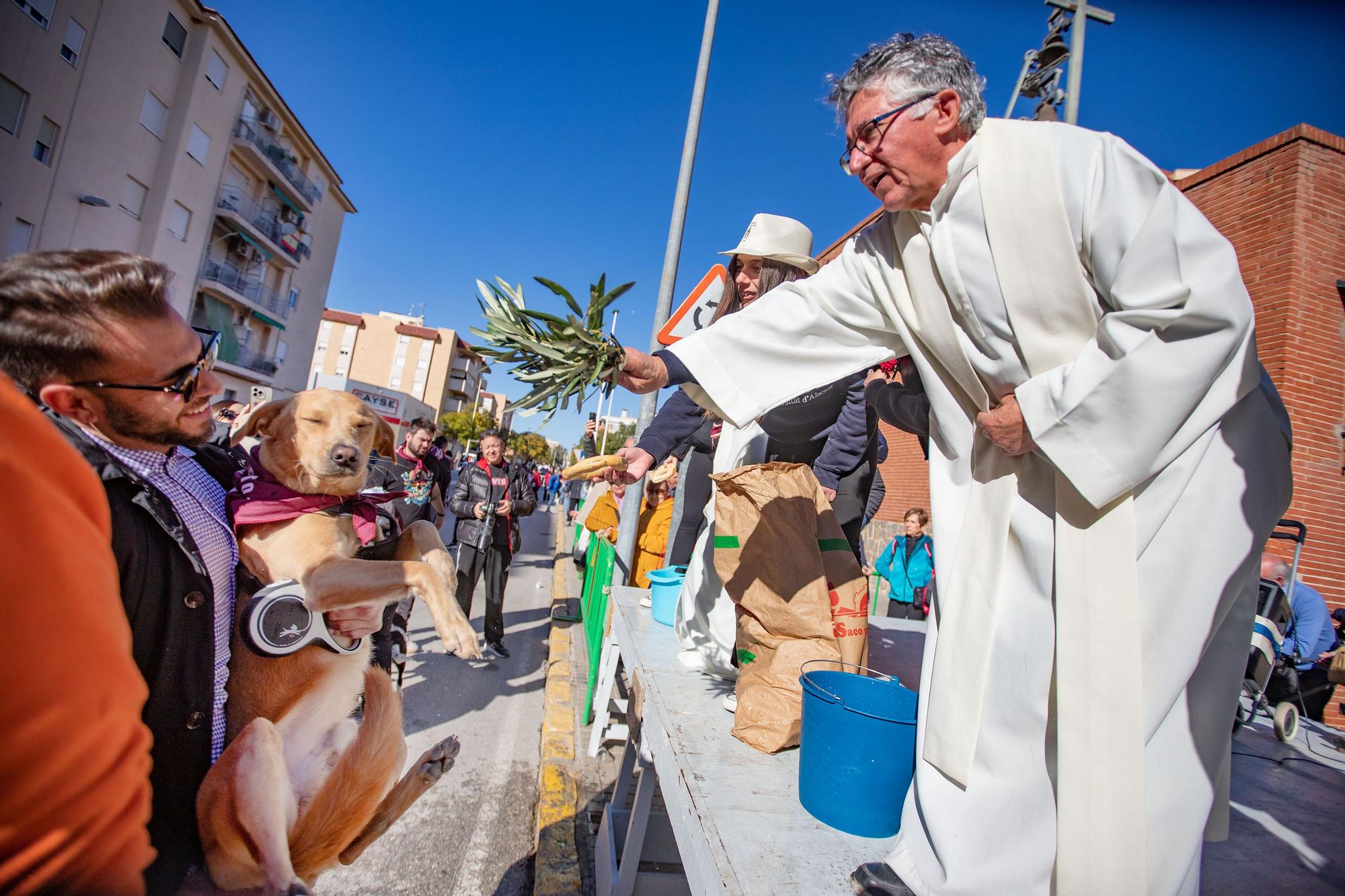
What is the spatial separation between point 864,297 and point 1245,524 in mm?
1167

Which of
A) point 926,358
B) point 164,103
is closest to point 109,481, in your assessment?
point 926,358

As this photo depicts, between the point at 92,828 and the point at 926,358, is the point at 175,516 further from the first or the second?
the point at 926,358

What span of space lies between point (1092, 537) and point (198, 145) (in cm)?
4001

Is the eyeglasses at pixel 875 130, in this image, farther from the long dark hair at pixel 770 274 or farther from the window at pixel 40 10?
the window at pixel 40 10

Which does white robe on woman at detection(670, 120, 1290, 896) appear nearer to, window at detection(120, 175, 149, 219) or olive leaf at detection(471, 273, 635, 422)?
olive leaf at detection(471, 273, 635, 422)

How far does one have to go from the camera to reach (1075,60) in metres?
5.67

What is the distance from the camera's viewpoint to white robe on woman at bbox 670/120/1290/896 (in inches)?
50.6

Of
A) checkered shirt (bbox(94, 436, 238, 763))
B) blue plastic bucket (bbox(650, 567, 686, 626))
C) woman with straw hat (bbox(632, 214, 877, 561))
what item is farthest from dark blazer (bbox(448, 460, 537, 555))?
checkered shirt (bbox(94, 436, 238, 763))

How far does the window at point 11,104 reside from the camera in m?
18.4

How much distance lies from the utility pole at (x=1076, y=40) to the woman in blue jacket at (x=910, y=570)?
4948mm

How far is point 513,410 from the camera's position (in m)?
2.25

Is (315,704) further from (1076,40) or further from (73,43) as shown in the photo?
(73,43)

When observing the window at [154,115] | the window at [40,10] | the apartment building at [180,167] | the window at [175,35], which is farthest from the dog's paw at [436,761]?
the window at [175,35]

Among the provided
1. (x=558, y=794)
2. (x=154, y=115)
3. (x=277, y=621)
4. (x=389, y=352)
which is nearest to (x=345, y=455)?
(x=277, y=621)
